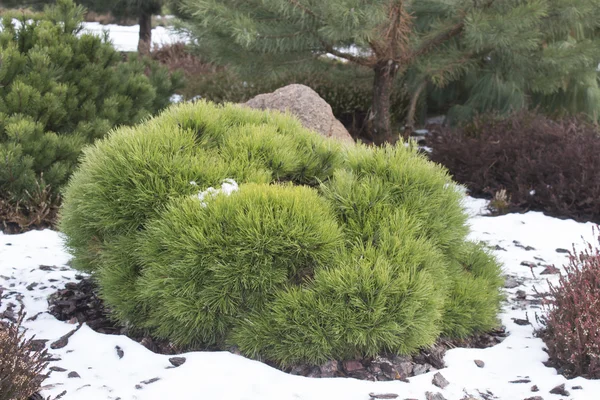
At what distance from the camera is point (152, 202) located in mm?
2994

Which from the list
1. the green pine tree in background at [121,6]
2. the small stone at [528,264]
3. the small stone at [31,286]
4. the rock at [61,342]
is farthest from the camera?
the green pine tree in background at [121,6]

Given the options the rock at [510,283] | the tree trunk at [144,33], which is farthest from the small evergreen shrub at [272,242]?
the tree trunk at [144,33]

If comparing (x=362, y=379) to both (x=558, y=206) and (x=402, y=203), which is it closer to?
(x=402, y=203)

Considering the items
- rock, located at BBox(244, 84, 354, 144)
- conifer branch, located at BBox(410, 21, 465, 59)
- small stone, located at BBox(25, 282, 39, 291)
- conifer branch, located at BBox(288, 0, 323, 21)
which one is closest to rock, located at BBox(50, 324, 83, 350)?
small stone, located at BBox(25, 282, 39, 291)

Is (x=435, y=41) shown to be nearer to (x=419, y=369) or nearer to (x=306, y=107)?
(x=306, y=107)

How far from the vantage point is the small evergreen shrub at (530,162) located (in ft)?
18.8

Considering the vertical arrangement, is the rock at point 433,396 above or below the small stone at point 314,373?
above

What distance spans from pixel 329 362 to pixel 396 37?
15.3 ft

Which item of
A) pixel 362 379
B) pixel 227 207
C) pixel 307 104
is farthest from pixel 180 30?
pixel 362 379

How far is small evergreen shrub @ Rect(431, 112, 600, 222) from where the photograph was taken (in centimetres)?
573

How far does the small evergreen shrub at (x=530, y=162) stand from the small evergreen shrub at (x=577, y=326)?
2.67m

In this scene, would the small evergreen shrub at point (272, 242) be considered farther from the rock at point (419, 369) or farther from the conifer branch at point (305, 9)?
the conifer branch at point (305, 9)

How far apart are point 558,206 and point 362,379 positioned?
147 inches

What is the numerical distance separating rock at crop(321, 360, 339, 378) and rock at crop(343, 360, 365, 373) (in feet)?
0.15
